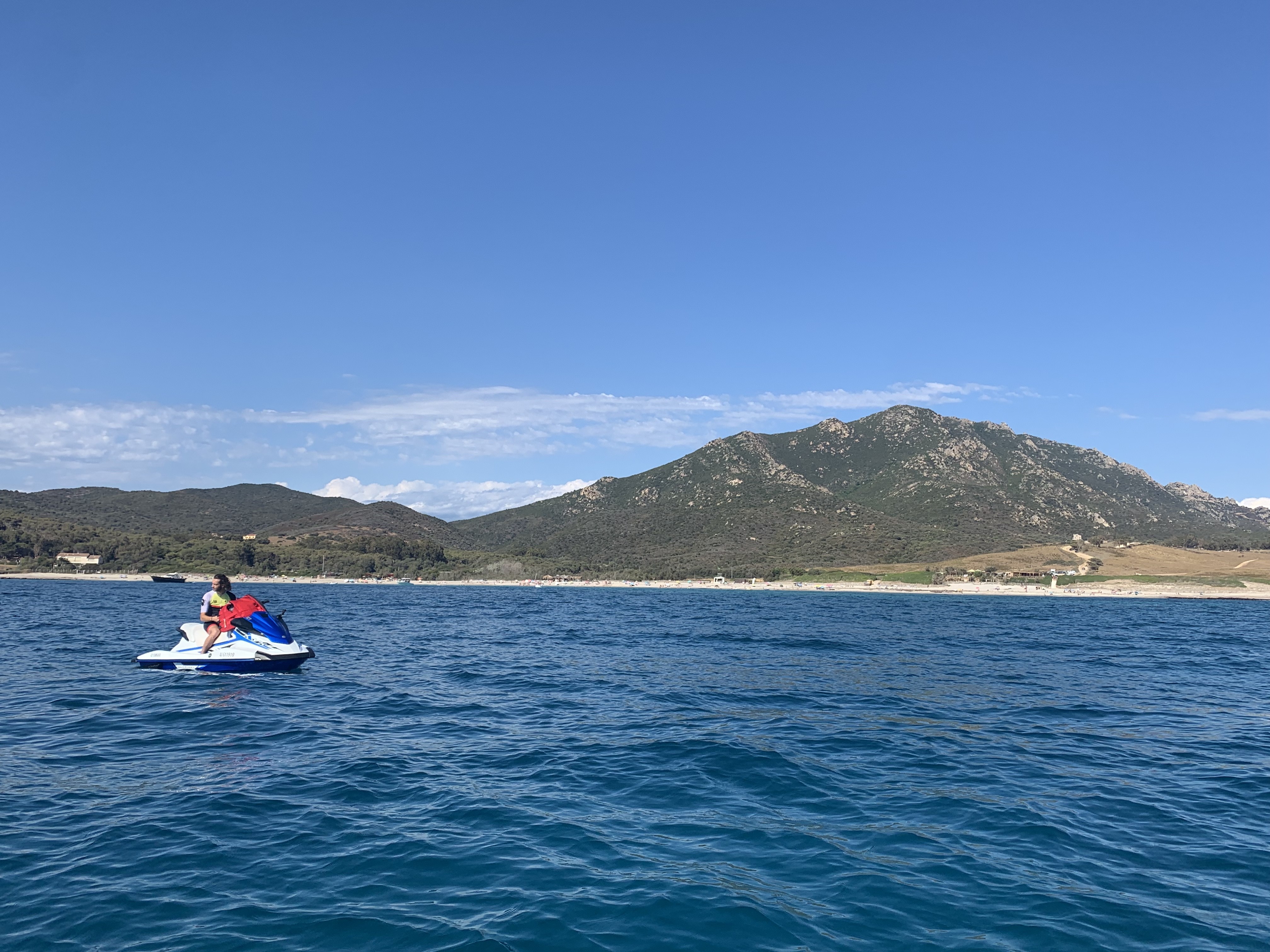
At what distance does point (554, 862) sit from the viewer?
1093 cm

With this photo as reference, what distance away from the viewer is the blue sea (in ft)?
29.8

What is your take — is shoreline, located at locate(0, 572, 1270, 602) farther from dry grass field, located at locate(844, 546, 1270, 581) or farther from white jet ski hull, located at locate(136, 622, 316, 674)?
white jet ski hull, located at locate(136, 622, 316, 674)

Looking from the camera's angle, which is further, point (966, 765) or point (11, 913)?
point (966, 765)

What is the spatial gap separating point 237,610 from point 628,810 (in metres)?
22.7

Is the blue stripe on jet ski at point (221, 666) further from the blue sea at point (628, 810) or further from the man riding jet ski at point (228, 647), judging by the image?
the blue sea at point (628, 810)

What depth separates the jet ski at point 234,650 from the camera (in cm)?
2919

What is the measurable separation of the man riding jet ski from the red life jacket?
18mm

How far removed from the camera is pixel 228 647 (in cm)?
2927

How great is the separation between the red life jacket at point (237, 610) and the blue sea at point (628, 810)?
2.43m

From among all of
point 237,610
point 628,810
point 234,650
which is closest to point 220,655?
point 234,650

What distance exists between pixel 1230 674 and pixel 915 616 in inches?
1847

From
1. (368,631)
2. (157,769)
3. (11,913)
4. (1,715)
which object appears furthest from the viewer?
(368,631)

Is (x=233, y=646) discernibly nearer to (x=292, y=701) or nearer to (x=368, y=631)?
(x=292, y=701)

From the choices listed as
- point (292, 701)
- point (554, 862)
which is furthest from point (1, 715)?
point (554, 862)
